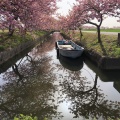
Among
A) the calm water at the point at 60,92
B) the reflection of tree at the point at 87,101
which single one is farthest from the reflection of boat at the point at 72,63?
the reflection of tree at the point at 87,101

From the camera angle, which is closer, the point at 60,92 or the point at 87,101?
the point at 87,101

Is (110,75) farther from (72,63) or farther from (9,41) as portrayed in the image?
(9,41)

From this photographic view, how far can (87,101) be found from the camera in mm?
16797

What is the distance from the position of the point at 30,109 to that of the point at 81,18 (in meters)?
24.9

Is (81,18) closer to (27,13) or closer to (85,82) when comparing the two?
(27,13)

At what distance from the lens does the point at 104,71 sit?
25.7 metres

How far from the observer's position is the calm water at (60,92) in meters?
14.5

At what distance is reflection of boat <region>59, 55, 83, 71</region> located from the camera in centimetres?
3011

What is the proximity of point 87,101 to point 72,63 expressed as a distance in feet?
53.7

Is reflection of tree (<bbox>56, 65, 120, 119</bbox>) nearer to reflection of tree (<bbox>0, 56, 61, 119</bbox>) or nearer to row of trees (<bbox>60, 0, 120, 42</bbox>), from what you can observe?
reflection of tree (<bbox>0, 56, 61, 119</bbox>)

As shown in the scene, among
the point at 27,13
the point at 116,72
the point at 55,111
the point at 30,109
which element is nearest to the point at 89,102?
the point at 55,111

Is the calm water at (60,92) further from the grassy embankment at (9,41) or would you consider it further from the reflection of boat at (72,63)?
the grassy embankment at (9,41)

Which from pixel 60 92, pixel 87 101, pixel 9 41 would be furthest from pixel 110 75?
pixel 9 41

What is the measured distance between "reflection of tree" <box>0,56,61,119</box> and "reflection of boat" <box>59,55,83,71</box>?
3463 millimetres
